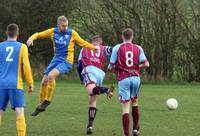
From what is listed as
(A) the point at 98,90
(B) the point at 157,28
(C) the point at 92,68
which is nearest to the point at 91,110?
(A) the point at 98,90

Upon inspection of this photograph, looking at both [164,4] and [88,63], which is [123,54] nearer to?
[88,63]

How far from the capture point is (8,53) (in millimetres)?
9688

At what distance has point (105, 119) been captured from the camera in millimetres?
13867

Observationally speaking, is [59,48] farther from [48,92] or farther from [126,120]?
[126,120]

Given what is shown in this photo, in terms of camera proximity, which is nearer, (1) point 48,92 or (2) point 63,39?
(2) point 63,39

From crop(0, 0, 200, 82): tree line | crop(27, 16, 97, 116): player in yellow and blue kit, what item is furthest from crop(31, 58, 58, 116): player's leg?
crop(0, 0, 200, 82): tree line

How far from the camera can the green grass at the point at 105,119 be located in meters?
11.7

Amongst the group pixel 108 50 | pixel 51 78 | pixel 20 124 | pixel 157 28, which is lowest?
pixel 20 124

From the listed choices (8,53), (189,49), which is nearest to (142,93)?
(189,49)

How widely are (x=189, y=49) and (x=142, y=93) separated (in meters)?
9.97

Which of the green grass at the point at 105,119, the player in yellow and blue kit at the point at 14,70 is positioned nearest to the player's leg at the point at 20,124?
the player in yellow and blue kit at the point at 14,70

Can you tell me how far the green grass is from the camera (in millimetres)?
11734

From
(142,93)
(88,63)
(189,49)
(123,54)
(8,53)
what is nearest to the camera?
(8,53)

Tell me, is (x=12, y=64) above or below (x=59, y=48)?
below
